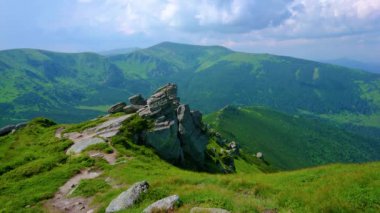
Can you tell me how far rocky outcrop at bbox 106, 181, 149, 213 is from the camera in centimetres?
2239

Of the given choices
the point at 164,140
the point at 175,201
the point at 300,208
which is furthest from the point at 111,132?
the point at 300,208

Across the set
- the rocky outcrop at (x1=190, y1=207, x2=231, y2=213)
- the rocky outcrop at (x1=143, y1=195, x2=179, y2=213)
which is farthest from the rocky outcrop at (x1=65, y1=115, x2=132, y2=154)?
the rocky outcrop at (x1=190, y1=207, x2=231, y2=213)

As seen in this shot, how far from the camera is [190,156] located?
59.8 metres

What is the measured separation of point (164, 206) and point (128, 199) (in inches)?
144

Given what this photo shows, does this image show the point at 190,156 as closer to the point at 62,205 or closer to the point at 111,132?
the point at 111,132

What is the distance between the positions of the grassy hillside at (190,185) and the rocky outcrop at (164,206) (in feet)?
2.35

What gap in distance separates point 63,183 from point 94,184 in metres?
4.11

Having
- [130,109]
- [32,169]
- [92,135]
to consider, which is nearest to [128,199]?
[32,169]

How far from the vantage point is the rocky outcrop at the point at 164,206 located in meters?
19.9

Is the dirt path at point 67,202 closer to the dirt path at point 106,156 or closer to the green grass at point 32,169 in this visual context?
the green grass at point 32,169

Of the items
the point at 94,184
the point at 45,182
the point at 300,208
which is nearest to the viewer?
the point at 300,208

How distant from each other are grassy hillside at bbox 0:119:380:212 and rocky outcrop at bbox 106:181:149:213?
0.54 metres

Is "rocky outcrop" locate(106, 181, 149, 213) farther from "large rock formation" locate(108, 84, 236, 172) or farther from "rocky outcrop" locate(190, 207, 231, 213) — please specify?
"large rock formation" locate(108, 84, 236, 172)

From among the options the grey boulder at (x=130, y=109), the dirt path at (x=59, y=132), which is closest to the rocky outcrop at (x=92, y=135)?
the dirt path at (x=59, y=132)
